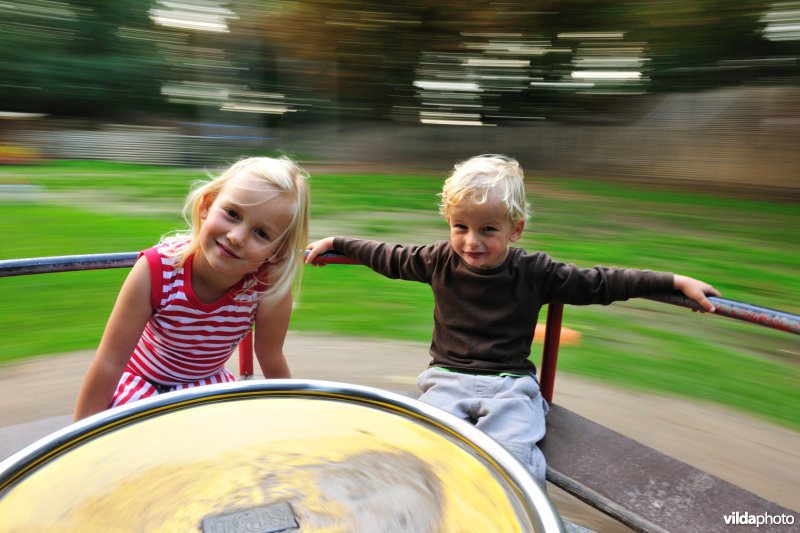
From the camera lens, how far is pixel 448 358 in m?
1.99

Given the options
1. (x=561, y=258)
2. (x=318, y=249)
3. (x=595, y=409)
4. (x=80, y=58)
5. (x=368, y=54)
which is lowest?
(x=595, y=409)

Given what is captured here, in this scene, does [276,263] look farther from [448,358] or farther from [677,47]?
[677,47]

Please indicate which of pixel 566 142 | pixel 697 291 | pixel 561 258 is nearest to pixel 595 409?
pixel 697 291

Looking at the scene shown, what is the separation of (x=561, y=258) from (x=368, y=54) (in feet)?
29.5

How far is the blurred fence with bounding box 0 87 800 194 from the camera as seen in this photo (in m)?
9.29

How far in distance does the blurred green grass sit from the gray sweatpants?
6.07 feet

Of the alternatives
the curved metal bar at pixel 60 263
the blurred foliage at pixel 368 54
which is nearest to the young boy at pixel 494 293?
the curved metal bar at pixel 60 263

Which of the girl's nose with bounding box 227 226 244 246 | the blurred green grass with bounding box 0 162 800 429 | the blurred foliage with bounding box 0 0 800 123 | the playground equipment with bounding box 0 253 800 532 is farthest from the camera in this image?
the blurred foliage with bounding box 0 0 800 123

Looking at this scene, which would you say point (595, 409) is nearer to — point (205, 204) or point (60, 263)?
point (205, 204)

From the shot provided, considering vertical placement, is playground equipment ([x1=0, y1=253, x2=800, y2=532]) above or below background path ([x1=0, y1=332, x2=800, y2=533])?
above

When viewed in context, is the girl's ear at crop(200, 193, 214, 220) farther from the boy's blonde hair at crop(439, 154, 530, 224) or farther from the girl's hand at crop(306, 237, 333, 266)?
the boy's blonde hair at crop(439, 154, 530, 224)

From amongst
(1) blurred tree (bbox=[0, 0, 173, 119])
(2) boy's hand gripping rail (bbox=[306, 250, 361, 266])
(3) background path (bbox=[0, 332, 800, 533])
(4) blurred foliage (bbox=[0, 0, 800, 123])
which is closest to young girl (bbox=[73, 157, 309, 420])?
(2) boy's hand gripping rail (bbox=[306, 250, 361, 266])

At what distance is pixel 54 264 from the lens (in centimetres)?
182

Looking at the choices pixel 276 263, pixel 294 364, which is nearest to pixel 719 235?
pixel 294 364
